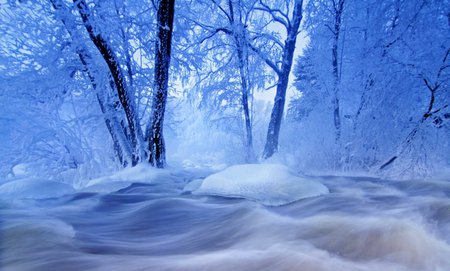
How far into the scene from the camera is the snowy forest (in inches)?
54.2

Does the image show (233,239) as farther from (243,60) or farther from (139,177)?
(243,60)

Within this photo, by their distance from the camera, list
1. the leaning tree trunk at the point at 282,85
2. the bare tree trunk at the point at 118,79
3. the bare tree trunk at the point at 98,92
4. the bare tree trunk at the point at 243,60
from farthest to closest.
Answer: the leaning tree trunk at the point at 282,85 < the bare tree trunk at the point at 243,60 < the bare tree trunk at the point at 98,92 < the bare tree trunk at the point at 118,79

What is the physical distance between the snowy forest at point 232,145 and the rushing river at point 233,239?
0.04ft

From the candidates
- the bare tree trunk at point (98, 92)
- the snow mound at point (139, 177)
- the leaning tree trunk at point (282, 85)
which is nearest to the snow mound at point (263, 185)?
the snow mound at point (139, 177)

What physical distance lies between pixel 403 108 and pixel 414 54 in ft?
3.68

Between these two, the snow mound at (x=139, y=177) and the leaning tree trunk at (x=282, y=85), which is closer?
the snow mound at (x=139, y=177)

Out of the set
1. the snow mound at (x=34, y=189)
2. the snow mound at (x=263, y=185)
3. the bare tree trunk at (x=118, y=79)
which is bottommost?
the snow mound at (x=34, y=189)

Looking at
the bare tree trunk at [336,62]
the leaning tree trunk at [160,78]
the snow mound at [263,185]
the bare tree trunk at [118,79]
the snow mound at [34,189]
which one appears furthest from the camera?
the bare tree trunk at [336,62]

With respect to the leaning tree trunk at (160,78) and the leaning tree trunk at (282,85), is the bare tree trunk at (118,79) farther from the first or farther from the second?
the leaning tree trunk at (282,85)

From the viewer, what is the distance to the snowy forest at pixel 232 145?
1377 millimetres

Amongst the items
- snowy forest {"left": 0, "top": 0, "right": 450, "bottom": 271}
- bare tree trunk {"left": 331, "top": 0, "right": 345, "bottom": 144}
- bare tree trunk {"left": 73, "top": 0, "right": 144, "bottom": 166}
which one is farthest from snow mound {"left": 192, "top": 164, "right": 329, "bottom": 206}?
bare tree trunk {"left": 331, "top": 0, "right": 345, "bottom": 144}

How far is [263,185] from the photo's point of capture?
10.5 ft

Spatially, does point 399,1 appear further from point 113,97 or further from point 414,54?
point 113,97

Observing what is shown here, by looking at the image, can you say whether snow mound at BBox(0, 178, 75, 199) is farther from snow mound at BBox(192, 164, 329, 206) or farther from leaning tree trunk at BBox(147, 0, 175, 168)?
snow mound at BBox(192, 164, 329, 206)
